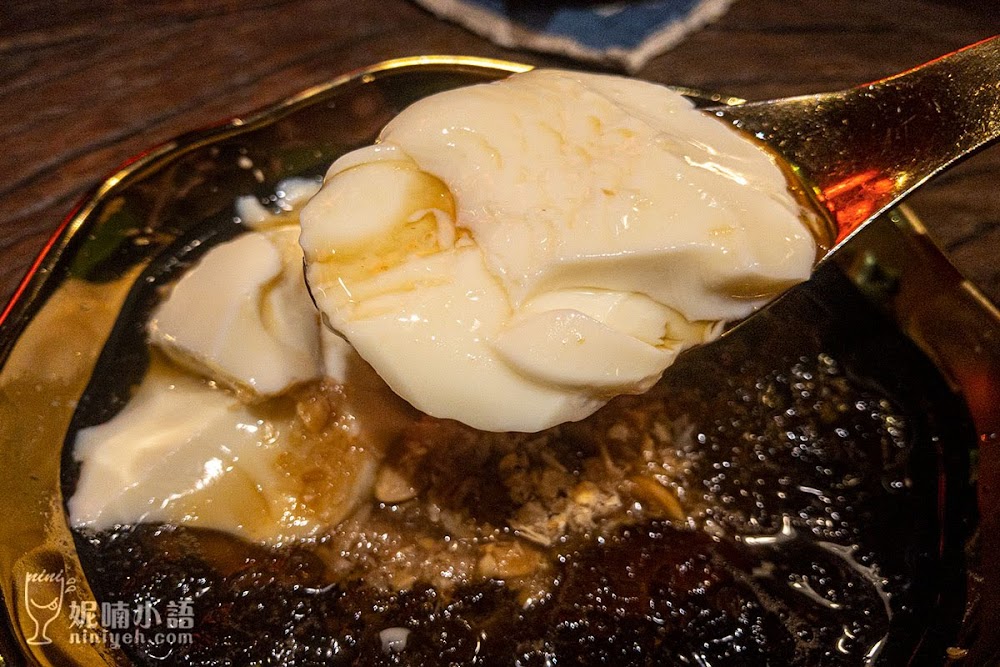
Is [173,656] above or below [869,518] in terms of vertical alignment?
above

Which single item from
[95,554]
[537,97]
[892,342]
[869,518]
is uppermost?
[537,97]

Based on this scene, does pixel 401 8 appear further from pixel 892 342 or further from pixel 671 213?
pixel 892 342

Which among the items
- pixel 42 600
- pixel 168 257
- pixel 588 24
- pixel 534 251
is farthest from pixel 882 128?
pixel 42 600

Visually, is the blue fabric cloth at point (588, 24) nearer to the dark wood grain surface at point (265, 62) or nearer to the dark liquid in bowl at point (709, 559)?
the dark wood grain surface at point (265, 62)

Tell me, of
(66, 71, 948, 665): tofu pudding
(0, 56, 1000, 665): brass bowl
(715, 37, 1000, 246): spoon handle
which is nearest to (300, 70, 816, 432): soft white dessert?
(66, 71, 948, 665): tofu pudding

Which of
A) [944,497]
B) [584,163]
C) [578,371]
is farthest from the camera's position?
[944,497]

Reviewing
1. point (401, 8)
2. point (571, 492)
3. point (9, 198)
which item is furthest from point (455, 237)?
point (401, 8)
